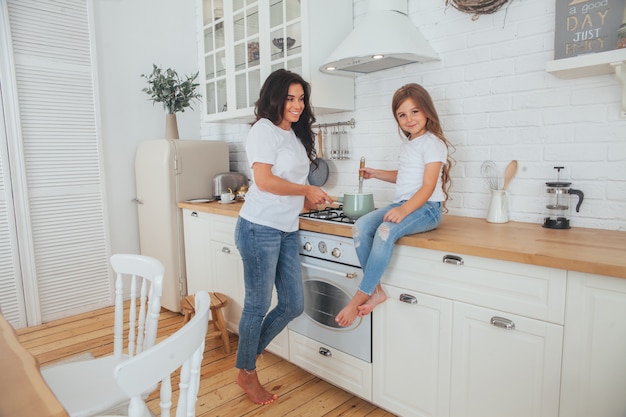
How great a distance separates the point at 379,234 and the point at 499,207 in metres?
0.64

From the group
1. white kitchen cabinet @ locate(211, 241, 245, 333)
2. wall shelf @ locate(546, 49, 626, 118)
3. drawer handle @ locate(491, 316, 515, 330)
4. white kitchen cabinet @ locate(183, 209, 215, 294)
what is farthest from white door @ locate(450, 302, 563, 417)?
white kitchen cabinet @ locate(183, 209, 215, 294)

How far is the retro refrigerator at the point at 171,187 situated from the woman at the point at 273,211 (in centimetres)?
124

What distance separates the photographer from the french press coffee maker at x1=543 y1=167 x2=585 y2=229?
171 cm

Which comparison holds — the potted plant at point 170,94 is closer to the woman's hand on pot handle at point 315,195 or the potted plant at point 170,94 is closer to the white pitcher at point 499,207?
the woman's hand on pot handle at point 315,195

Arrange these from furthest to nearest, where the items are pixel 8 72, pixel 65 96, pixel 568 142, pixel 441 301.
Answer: pixel 65 96 < pixel 8 72 < pixel 568 142 < pixel 441 301

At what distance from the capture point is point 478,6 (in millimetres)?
1893

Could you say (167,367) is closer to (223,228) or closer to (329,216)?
(329,216)

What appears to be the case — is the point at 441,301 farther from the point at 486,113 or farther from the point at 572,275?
the point at 486,113

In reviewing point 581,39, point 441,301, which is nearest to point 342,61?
point 581,39

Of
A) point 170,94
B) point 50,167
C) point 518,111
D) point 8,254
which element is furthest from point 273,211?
point 8,254

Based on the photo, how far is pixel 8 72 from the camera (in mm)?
2795

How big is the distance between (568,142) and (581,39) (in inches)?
15.6

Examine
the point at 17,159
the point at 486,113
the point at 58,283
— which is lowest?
the point at 58,283

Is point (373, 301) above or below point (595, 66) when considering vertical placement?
below
